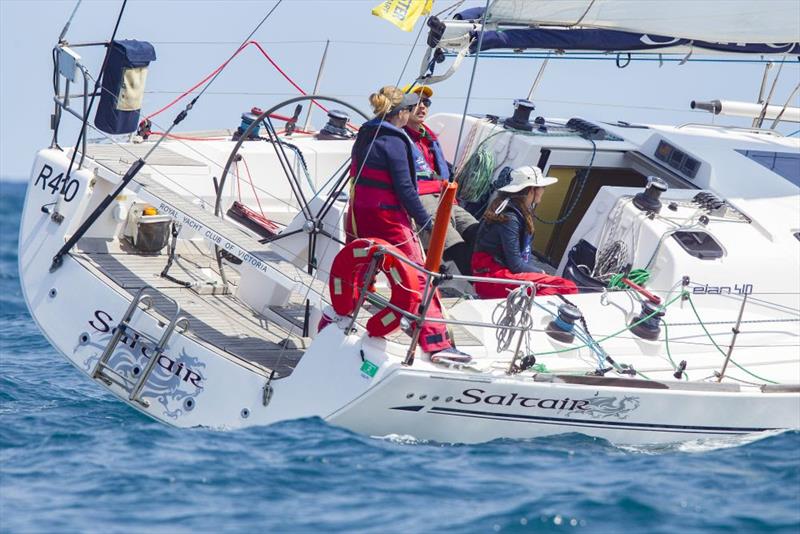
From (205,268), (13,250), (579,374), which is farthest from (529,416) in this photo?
(13,250)

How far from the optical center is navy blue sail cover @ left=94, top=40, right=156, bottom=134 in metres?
8.26

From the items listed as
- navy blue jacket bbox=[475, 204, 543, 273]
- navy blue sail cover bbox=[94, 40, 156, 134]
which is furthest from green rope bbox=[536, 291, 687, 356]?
navy blue sail cover bbox=[94, 40, 156, 134]

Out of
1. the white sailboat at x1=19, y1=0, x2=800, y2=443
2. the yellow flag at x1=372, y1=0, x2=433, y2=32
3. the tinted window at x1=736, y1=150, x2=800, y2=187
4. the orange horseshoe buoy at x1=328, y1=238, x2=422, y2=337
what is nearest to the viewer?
the orange horseshoe buoy at x1=328, y1=238, x2=422, y2=337

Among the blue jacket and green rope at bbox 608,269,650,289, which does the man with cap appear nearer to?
the blue jacket

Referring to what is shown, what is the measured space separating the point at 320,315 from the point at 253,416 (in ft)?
3.10

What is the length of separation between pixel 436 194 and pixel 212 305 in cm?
151

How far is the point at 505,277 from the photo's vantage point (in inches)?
291

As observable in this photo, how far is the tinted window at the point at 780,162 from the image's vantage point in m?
8.79

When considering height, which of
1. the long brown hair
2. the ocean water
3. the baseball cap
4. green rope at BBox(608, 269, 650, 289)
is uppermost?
the baseball cap

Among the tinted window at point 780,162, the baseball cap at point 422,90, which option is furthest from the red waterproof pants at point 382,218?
the tinted window at point 780,162

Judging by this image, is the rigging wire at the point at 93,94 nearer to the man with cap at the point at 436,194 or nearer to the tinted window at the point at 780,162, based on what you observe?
the man with cap at the point at 436,194

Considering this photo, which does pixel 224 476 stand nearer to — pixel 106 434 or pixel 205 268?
pixel 106 434

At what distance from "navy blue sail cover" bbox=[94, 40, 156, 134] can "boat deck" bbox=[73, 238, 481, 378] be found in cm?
76

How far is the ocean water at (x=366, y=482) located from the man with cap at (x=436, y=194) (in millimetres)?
1630
